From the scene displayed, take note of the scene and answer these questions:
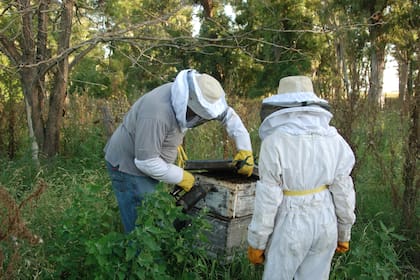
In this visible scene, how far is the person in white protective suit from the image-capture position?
8.04 feet

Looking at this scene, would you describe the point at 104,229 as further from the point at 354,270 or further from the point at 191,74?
the point at 354,270

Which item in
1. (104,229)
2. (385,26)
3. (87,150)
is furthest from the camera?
(385,26)

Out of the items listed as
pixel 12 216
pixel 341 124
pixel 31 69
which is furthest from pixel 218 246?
pixel 31 69

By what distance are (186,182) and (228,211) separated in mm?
374

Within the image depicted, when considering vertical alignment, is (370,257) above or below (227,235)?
below

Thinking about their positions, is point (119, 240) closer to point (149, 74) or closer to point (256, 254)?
point (256, 254)

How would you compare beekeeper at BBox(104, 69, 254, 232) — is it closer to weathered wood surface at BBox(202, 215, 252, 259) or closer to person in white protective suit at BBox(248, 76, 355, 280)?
weathered wood surface at BBox(202, 215, 252, 259)

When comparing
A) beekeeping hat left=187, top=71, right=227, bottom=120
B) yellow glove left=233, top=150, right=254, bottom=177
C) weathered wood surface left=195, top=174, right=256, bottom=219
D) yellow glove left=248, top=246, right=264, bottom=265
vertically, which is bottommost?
yellow glove left=248, top=246, right=264, bottom=265

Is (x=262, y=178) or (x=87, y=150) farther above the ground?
(x=262, y=178)

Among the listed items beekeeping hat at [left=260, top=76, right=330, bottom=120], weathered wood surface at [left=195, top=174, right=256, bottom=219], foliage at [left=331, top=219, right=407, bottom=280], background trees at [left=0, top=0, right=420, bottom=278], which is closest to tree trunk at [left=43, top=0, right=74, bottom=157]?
background trees at [left=0, top=0, right=420, bottom=278]

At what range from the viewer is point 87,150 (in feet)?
20.1

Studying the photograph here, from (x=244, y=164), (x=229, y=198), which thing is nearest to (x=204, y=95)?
(x=244, y=164)

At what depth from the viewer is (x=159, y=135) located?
117 inches

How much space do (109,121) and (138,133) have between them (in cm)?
266
